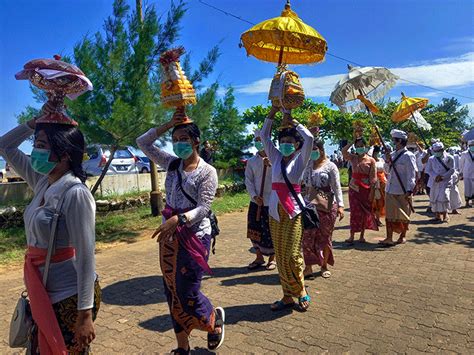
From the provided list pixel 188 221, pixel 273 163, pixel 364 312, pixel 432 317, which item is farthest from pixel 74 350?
pixel 432 317

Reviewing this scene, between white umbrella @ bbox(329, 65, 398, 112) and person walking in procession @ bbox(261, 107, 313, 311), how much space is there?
9.98ft

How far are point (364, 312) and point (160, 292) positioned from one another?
2498 millimetres

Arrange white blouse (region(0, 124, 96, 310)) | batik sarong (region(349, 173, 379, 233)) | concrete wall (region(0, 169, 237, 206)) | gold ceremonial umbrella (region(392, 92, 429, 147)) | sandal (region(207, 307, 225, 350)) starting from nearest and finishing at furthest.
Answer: white blouse (region(0, 124, 96, 310))
sandal (region(207, 307, 225, 350))
batik sarong (region(349, 173, 379, 233))
gold ceremonial umbrella (region(392, 92, 429, 147))
concrete wall (region(0, 169, 237, 206))

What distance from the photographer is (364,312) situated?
4238 millimetres

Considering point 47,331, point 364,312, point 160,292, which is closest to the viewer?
point 47,331

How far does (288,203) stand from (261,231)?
5.88ft

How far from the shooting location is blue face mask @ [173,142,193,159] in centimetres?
318

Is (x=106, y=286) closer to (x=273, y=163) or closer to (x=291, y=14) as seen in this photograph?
(x=273, y=163)

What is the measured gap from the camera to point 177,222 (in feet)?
9.50

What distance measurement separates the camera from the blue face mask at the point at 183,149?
10.4 ft

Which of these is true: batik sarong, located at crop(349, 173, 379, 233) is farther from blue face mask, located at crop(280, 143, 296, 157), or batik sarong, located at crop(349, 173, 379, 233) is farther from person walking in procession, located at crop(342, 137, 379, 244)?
blue face mask, located at crop(280, 143, 296, 157)

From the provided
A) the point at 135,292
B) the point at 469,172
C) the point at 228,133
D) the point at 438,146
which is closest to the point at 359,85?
the point at 438,146

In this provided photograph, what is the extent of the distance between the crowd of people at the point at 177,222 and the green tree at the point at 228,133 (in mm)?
10935

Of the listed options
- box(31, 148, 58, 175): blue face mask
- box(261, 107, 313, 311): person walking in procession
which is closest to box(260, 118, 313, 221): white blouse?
box(261, 107, 313, 311): person walking in procession
